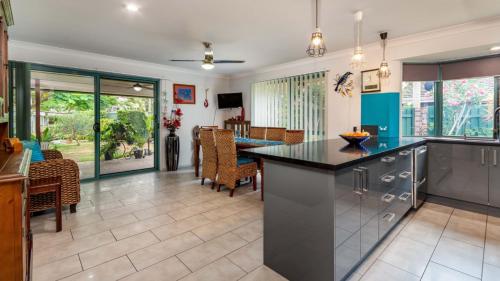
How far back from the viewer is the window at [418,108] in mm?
3842

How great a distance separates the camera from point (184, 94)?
19.1ft

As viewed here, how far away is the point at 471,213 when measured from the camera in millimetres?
2924

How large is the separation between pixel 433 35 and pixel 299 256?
11.8 feet

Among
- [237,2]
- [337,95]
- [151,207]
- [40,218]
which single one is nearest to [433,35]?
[337,95]

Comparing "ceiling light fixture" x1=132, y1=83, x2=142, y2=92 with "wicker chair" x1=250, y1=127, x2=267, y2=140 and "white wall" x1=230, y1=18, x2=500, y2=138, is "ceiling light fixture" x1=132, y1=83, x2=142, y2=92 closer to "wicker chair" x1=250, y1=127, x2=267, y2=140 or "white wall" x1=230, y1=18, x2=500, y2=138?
"wicker chair" x1=250, y1=127, x2=267, y2=140

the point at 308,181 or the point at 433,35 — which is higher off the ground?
the point at 433,35

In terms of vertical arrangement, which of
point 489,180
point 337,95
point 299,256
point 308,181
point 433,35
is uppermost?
point 433,35

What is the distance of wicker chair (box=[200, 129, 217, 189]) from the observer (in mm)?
3850

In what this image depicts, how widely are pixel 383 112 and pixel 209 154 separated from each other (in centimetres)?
288

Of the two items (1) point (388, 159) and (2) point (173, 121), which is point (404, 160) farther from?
(2) point (173, 121)

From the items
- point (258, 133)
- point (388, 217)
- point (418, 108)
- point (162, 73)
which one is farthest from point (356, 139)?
point (162, 73)

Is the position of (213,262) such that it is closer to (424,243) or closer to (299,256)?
(299,256)

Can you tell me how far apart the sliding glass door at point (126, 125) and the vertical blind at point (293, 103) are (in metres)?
2.54

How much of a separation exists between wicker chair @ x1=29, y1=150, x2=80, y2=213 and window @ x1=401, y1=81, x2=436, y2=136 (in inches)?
189
